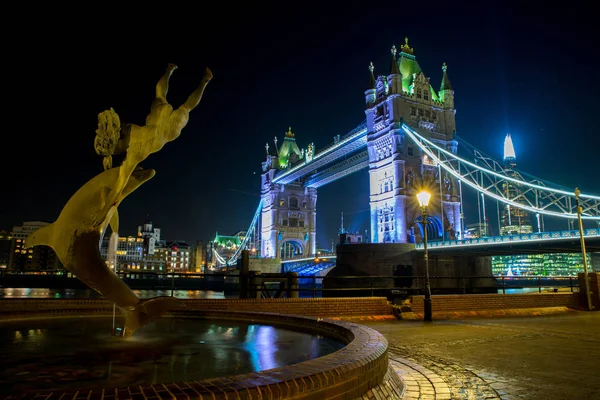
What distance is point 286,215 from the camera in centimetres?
8100

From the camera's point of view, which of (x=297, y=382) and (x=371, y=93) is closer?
(x=297, y=382)

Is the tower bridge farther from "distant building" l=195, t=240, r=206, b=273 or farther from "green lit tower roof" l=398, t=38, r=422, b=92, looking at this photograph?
"distant building" l=195, t=240, r=206, b=273

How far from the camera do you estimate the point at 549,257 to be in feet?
354

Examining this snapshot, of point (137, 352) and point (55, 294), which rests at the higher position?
point (55, 294)

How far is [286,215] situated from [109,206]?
76.4 m

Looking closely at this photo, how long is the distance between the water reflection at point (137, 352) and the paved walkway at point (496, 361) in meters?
1.14

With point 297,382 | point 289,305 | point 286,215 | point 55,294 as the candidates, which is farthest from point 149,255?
point 297,382

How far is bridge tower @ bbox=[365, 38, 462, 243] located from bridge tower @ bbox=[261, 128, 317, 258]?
98.0 ft

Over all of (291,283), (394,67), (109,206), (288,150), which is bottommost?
(291,283)

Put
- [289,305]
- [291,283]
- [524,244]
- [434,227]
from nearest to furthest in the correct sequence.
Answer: [289,305], [291,283], [524,244], [434,227]

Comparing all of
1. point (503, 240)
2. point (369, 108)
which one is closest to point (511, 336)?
point (503, 240)

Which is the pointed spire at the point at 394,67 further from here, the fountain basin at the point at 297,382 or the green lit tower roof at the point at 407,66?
the fountain basin at the point at 297,382

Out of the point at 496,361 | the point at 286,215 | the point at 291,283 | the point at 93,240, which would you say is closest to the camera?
the point at 93,240

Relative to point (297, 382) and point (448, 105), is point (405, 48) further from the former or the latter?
point (297, 382)
